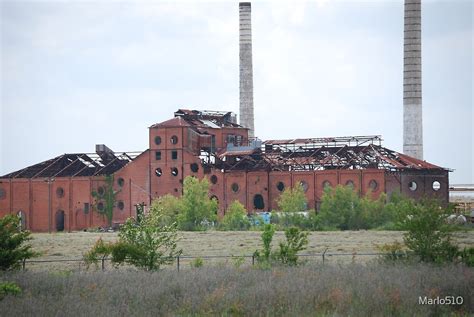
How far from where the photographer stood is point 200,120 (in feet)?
237

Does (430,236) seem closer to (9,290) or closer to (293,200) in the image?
(9,290)

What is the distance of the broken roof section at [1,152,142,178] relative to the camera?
69688 mm

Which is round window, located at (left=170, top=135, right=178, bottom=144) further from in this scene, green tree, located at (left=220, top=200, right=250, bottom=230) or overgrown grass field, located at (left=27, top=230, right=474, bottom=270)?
overgrown grass field, located at (left=27, top=230, right=474, bottom=270)

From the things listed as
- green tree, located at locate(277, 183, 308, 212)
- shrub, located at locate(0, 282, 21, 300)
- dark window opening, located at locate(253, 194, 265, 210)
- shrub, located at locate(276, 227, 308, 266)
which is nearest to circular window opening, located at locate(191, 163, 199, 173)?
dark window opening, located at locate(253, 194, 265, 210)

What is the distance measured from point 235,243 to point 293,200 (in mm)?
14992

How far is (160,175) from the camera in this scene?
67250mm

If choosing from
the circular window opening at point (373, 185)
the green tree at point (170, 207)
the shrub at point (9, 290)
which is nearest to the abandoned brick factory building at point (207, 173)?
the circular window opening at point (373, 185)

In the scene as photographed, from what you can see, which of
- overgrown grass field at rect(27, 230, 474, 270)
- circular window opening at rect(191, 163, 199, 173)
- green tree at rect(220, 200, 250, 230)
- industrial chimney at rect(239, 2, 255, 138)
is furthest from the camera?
industrial chimney at rect(239, 2, 255, 138)

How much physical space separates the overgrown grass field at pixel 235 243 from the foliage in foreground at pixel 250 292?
6479 mm

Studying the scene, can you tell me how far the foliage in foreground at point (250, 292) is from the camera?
21.2 m

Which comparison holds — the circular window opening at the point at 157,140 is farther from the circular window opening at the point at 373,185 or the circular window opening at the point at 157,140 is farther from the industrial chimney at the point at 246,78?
the circular window opening at the point at 373,185

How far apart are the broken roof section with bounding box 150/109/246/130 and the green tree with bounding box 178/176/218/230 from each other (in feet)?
27.4

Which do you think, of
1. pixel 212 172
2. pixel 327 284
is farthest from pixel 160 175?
pixel 327 284

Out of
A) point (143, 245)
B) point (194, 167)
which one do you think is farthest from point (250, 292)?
point (194, 167)
